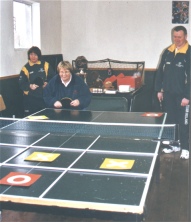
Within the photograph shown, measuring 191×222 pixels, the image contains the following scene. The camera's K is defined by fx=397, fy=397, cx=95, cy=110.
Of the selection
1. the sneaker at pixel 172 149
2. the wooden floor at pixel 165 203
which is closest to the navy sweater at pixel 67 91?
the wooden floor at pixel 165 203

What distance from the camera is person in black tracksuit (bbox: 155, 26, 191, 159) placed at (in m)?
4.64

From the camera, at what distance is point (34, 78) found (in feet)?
17.9

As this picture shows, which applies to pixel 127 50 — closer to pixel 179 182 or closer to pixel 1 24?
pixel 1 24

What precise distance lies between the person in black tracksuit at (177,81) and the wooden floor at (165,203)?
573mm

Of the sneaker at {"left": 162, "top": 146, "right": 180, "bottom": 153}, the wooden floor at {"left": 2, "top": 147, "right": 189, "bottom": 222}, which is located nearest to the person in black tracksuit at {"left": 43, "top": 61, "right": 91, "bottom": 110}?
the wooden floor at {"left": 2, "top": 147, "right": 189, "bottom": 222}

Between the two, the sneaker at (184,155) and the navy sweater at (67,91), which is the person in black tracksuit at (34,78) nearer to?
the navy sweater at (67,91)

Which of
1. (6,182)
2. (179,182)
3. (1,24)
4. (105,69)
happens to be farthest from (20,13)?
(6,182)

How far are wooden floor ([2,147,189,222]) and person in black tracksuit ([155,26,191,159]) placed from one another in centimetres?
57

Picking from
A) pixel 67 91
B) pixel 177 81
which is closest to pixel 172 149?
pixel 177 81

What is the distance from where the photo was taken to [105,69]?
7.26 meters

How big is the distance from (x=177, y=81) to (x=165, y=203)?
5.74ft

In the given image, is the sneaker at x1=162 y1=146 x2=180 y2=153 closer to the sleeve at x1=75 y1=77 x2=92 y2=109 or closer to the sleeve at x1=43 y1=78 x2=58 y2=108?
the sleeve at x1=75 y1=77 x2=92 y2=109

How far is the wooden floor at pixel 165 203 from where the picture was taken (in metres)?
3.11

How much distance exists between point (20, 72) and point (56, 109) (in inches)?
64.7
